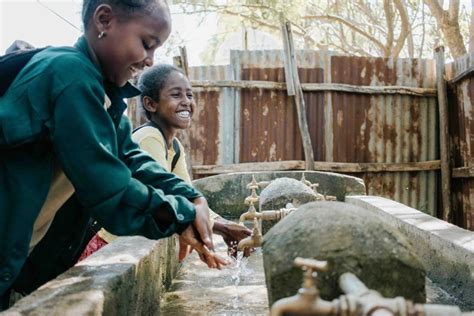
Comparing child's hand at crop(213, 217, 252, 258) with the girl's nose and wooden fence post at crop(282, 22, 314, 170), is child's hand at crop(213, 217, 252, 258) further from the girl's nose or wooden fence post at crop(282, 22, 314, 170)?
wooden fence post at crop(282, 22, 314, 170)

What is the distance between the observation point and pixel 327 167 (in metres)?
7.19

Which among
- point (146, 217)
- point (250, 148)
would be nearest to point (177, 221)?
point (146, 217)

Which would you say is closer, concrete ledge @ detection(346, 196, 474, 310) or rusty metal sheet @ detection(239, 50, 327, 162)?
concrete ledge @ detection(346, 196, 474, 310)

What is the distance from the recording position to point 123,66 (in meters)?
1.58

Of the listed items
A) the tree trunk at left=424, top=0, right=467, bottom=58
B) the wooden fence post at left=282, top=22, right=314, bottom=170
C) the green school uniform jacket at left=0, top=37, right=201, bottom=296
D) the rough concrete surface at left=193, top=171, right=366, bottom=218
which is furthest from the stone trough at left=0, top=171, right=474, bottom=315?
the tree trunk at left=424, top=0, right=467, bottom=58

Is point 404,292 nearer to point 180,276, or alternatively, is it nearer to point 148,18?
point 148,18

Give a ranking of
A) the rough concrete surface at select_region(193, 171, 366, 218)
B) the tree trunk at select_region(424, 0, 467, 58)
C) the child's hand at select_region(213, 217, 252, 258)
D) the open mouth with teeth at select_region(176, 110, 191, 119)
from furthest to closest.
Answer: the tree trunk at select_region(424, 0, 467, 58)
the rough concrete surface at select_region(193, 171, 366, 218)
the open mouth with teeth at select_region(176, 110, 191, 119)
the child's hand at select_region(213, 217, 252, 258)

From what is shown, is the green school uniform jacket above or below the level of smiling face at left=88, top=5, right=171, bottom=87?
below

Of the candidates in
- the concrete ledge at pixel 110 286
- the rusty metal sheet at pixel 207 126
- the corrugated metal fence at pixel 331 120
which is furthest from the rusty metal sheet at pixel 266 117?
the concrete ledge at pixel 110 286

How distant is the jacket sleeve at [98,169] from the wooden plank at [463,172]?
6159 mm

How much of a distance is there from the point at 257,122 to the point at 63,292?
5905mm

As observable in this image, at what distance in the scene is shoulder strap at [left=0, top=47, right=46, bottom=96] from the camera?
1.47 metres

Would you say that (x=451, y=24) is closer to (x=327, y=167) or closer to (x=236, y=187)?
(x=327, y=167)

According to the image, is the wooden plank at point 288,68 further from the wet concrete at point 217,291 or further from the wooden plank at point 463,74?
the wet concrete at point 217,291
